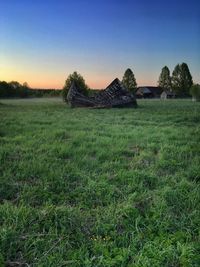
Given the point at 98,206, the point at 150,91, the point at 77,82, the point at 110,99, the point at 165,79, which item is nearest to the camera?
the point at 98,206

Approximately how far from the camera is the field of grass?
3.10 meters

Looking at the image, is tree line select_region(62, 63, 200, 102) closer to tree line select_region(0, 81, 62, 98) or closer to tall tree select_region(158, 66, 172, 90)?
tall tree select_region(158, 66, 172, 90)

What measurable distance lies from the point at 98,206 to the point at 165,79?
68.1 meters

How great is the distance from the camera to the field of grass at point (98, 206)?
3.10 metres

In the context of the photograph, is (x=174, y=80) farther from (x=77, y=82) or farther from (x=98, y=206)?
(x=98, y=206)

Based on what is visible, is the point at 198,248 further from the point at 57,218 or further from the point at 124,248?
the point at 57,218

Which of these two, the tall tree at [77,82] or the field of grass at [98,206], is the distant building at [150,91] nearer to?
the tall tree at [77,82]

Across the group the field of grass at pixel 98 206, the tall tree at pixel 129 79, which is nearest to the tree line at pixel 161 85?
the tall tree at pixel 129 79

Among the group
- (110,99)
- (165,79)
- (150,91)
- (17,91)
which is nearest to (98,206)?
(110,99)

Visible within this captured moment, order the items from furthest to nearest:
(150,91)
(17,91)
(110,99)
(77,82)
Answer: (150,91) → (17,91) → (77,82) → (110,99)

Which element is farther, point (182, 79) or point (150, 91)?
point (150, 91)

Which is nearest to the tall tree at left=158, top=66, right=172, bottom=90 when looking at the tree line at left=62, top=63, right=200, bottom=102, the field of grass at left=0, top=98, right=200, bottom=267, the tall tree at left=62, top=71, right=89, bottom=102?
the tree line at left=62, top=63, right=200, bottom=102

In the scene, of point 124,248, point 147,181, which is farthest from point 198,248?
point 147,181

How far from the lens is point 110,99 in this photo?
2441cm
